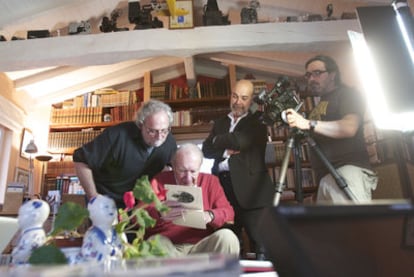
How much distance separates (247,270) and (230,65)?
10.6 feet

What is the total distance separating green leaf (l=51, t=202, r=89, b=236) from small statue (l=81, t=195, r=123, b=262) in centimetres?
4

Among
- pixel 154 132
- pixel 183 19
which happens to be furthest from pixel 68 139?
pixel 154 132

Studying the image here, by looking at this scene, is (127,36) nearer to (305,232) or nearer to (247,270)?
(247,270)

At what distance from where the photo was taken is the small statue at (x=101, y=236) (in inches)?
20.4

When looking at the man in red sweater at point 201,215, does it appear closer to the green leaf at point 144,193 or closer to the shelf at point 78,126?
the green leaf at point 144,193

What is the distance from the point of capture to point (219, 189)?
138 cm

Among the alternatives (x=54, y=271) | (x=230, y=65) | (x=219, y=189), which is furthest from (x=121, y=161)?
(x=230, y=65)

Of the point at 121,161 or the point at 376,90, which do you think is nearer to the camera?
the point at 376,90

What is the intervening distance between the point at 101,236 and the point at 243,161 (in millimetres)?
1154

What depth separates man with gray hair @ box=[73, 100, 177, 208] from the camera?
1465 millimetres

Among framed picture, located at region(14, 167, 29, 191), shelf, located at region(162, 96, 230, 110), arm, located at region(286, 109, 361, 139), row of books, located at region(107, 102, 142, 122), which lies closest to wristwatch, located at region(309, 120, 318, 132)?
arm, located at region(286, 109, 361, 139)

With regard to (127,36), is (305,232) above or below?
below

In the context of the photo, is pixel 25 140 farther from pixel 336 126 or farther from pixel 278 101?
pixel 336 126

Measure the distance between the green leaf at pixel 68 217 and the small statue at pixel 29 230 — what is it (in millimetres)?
77
